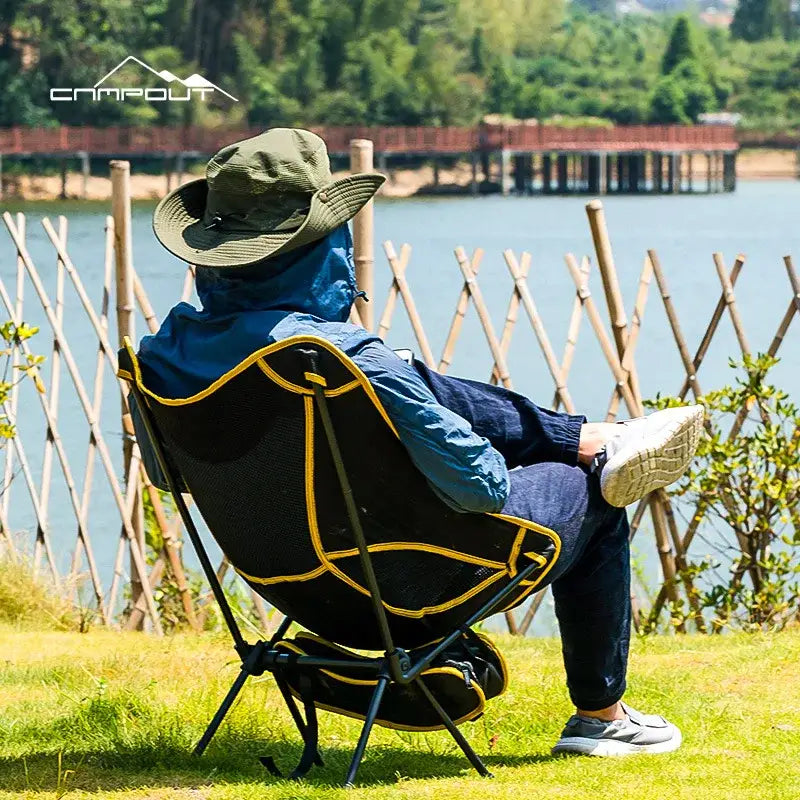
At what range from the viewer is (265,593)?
264 cm

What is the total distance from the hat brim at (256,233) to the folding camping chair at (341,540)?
0.17m

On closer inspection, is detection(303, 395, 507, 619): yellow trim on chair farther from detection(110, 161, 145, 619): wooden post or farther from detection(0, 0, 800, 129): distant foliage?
detection(0, 0, 800, 129): distant foliage

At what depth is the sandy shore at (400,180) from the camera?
35.0 metres

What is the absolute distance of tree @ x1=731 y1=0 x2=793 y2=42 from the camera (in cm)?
9769

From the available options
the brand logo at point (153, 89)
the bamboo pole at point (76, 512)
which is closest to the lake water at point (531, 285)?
the bamboo pole at point (76, 512)

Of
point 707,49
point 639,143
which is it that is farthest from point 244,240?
point 707,49

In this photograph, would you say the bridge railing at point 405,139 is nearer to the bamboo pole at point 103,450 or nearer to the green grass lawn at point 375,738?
the bamboo pole at point 103,450

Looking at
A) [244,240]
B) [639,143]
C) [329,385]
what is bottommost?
[639,143]

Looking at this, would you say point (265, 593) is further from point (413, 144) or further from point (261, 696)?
point (413, 144)

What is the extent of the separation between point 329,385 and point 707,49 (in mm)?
81174

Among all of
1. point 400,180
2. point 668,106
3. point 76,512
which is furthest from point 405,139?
point 76,512

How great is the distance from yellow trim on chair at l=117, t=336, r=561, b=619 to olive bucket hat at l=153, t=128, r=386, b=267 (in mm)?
171

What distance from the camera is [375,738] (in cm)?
304

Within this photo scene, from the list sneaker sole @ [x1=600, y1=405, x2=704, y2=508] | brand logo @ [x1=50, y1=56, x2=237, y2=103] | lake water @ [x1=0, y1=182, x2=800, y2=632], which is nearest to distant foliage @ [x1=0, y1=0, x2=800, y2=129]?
lake water @ [x1=0, y1=182, x2=800, y2=632]
